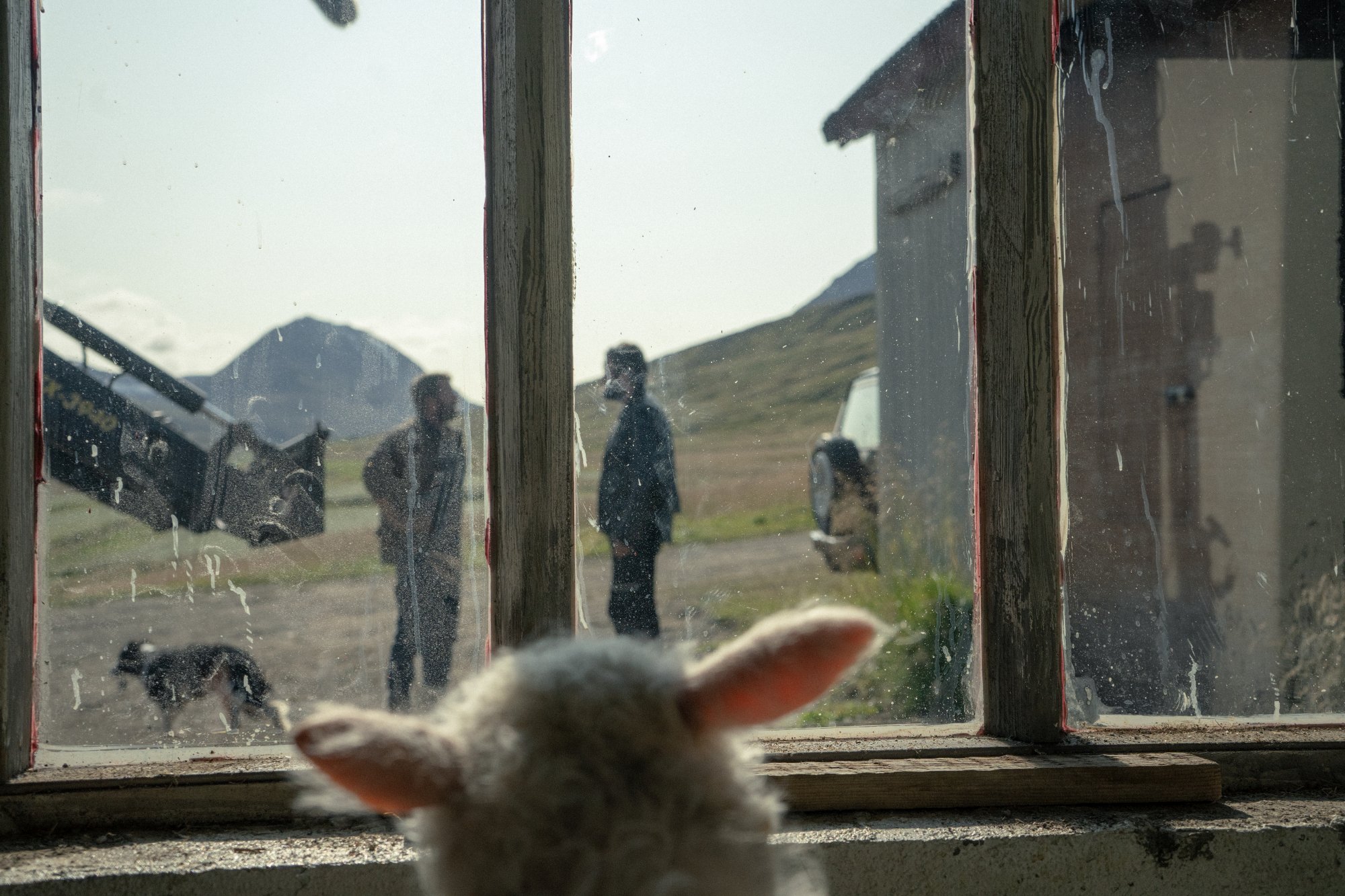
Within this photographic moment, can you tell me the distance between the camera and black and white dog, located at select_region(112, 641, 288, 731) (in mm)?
1868

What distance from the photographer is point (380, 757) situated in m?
0.69

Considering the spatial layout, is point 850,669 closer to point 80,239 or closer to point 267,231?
point 267,231

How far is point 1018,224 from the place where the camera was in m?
1.88

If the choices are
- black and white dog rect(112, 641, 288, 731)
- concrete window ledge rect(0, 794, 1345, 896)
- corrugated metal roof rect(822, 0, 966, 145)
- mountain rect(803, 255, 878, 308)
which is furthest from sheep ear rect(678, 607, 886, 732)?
corrugated metal roof rect(822, 0, 966, 145)

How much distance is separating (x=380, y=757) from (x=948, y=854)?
1.36m

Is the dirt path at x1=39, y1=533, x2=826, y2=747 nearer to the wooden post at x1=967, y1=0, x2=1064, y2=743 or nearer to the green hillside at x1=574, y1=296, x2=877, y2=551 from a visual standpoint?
the green hillside at x1=574, y1=296, x2=877, y2=551

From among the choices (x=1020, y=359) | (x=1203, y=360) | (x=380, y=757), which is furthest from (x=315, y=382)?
(x=1203, y=360)

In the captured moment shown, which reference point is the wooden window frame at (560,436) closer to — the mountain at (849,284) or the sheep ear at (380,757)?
the mountain at (849,284)

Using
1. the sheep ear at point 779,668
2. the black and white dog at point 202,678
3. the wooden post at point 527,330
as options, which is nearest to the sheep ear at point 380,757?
the sheep ear at point 779,668

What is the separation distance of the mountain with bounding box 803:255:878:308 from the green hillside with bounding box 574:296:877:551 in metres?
0.02

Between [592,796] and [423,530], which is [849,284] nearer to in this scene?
[423,530]

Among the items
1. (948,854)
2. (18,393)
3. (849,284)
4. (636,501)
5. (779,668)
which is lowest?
(948,854)

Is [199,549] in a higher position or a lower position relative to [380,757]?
higher

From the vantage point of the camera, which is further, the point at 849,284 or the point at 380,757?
the point at 849,284
